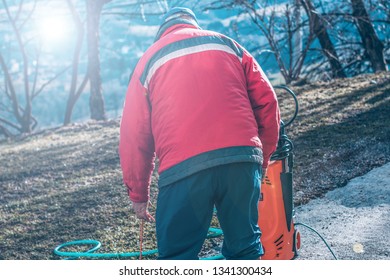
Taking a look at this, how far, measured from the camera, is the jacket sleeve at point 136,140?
9.64 ft

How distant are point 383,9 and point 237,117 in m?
13.8

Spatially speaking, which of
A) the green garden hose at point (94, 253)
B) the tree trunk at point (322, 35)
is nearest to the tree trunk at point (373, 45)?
the tree trunk at point (322, 35)

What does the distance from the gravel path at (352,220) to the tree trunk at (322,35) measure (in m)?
7.48

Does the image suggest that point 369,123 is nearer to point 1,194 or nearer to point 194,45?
Answer: point 1,194

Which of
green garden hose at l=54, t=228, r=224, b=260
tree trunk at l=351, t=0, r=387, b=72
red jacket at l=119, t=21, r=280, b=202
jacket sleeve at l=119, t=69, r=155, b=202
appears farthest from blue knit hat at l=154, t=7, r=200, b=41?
tree trunk at l=351, t=0, r=387, b=72

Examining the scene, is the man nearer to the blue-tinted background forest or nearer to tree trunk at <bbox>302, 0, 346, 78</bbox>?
the blue-tinted background forest

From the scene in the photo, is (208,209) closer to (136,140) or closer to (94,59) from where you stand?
(136,140)

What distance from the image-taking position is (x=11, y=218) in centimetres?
571

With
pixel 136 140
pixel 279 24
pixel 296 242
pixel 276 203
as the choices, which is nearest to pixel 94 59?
pixel 279 24

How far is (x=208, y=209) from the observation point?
112 inches

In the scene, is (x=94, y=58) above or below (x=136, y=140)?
below

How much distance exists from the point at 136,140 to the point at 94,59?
38.3 ft

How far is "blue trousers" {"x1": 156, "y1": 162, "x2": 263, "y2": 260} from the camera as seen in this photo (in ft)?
9.09

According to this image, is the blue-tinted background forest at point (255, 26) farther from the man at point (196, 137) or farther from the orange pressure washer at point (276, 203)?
the man at point (196, 137)
